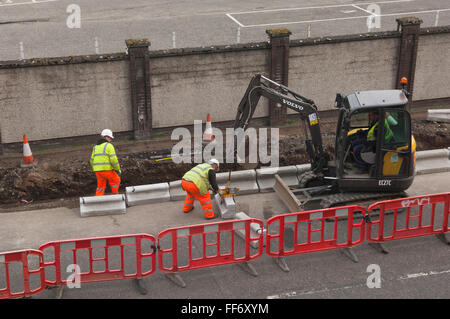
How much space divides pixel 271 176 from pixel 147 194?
118 inches

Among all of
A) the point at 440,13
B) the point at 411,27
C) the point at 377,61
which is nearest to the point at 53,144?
the point at 377,61

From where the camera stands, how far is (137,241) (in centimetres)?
1085

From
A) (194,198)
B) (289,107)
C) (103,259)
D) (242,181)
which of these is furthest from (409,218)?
(103,259)

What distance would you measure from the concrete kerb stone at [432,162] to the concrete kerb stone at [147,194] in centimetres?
636

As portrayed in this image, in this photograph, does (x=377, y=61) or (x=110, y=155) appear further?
(x=377, y=61)

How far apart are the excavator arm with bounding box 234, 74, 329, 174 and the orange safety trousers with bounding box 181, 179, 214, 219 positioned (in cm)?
158

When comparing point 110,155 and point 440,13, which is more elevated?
point 440,13

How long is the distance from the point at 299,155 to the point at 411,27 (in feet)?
17.6

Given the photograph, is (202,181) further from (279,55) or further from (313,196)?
(279,55)

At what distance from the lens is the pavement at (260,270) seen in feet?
36.1

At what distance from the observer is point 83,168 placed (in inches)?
625

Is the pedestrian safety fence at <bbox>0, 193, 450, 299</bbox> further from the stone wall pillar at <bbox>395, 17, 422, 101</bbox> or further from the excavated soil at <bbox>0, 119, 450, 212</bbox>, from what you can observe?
the stone wall pillar at <bbox>395, 17, 422, 101</bbox>
